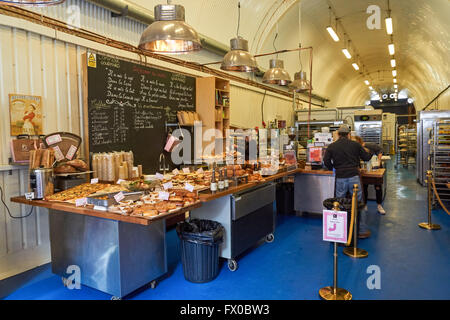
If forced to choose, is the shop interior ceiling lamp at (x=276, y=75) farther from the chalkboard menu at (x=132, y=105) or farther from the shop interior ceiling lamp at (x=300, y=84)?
the chalkboard menu at (x=132, y=105)

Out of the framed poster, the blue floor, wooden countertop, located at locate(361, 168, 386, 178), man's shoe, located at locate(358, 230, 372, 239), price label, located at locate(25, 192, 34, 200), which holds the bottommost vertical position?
the blue floor

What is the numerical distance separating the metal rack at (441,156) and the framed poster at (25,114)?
319 inches

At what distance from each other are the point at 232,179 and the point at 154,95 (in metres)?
2.52

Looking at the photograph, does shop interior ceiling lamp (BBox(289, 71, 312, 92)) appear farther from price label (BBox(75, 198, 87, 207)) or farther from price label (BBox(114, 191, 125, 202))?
price label (BBox(75, 198, 87, 207))

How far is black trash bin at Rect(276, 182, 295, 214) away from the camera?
7.05 meters

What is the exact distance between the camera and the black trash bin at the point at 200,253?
12.6 ft

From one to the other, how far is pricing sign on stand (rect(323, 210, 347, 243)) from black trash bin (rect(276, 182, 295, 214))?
141 inches

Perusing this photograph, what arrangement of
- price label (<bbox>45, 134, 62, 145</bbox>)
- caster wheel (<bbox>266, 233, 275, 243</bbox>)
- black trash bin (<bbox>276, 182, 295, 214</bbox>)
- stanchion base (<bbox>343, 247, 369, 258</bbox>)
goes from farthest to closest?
black trash bin (<bbox>276, 182, 295, 214</bbox>) → caster wheel (<bbox>266, 233, 275, 243</bbox>) → stanchion base (<bbox>343, 247, 369, 258</bbox>) → price label (<bbox>45, 134, 62, 145</bbox>)

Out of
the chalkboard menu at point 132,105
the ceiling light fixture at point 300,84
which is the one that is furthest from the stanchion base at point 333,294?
the ceiling light fixture at point 300,84

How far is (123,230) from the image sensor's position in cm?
337

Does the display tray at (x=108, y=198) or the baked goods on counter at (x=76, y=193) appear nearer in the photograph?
the display tray at (x=108, y=198)

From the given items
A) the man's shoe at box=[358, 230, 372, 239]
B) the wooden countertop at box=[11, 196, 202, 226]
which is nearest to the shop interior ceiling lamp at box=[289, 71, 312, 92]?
the man's shoe at box=[358, 230, 372, 239]
